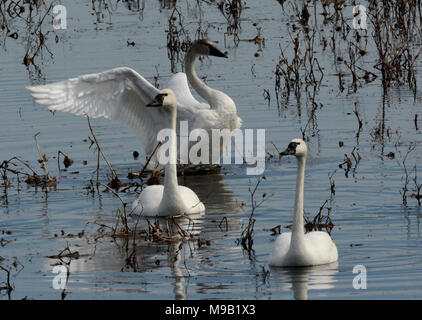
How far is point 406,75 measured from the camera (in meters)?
15.3

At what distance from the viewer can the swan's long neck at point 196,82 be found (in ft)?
40.3

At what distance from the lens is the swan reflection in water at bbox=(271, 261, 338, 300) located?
762 centimetres

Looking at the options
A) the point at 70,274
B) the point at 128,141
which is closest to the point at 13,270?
the point at 70,274

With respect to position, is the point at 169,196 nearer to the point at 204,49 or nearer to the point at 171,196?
the point at 171,196

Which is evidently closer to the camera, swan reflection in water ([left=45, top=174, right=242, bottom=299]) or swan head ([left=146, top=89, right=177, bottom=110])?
swan reflection in water ([left=45, top=174, right=242, bottom=299])

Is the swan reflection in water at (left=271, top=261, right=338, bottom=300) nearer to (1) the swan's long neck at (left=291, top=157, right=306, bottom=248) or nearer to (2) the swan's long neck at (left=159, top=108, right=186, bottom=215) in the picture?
(1) the swan's long neck at (left=291, top=157, right=306, bottom=248)

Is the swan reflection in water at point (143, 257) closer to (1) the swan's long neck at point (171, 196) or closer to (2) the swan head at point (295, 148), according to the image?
(1) the swan's long neck at point (171, 196)

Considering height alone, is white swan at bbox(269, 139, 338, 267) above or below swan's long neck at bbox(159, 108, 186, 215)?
below

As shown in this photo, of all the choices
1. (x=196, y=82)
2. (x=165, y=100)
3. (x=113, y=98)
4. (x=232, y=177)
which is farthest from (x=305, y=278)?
(x=196, y=82)

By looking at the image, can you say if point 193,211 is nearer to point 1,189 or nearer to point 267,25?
point 1,189

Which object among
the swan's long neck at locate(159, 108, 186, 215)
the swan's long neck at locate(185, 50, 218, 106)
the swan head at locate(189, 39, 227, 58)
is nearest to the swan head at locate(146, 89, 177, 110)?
the swan's long neck at locate(159, 108, 186, 215)

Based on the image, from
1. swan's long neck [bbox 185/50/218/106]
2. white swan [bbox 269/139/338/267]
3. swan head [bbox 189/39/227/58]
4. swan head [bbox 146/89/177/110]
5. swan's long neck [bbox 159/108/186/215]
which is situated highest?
swan head [bbox 189/39/227/58]

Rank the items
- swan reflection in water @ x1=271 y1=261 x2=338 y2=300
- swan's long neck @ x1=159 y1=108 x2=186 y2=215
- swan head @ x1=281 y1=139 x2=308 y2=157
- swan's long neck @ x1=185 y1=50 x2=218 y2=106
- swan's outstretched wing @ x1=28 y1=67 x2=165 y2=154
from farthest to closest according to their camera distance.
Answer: swan's long neck @ x1=185 y1=50 x2=218 y2=106, swan's outstretched wing @ x1=28 y1=67 x2=165 y2=154, swan's long neck @ x1=159 y1=108 x2=186 y2=215, swan head @ x1=281 y1=139 x2=308 y2=157, swan reflection in water @ x1=271 y1=261 x2=338 y2=300

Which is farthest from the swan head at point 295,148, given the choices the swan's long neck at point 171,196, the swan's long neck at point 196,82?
the swan's long neck at point 196,82
